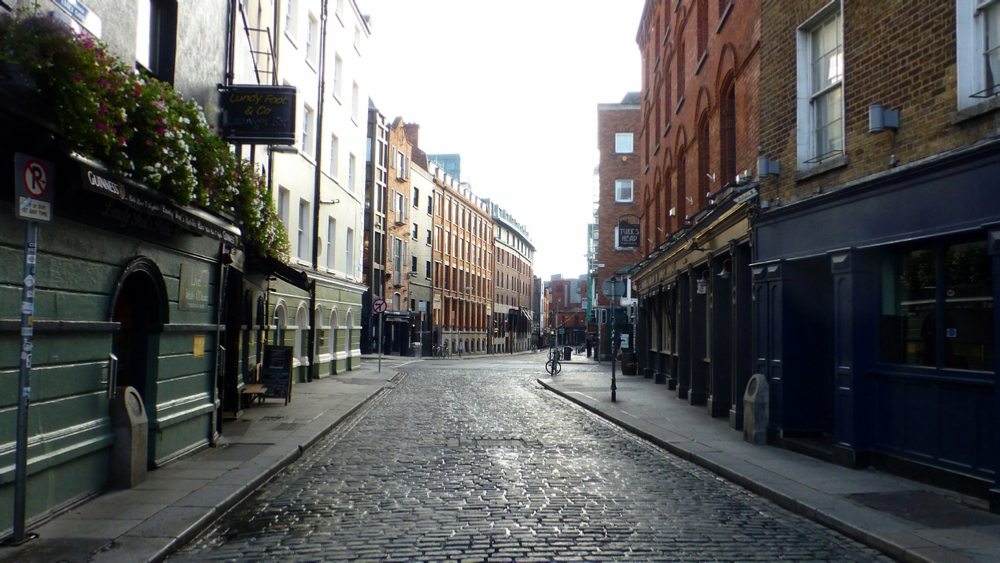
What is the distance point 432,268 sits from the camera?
205 ft

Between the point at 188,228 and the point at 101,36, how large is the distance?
2.23 meters

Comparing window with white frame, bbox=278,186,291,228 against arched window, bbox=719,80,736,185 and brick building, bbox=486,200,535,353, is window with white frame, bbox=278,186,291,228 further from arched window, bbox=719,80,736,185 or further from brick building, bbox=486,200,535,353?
brick building, bbox=486,200,535,353

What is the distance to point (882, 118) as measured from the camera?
923 centimetres

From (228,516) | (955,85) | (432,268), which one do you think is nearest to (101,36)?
(228,516)

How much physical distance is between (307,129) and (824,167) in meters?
16.6

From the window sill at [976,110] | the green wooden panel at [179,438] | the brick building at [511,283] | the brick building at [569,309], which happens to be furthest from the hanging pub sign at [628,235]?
the brick building at [569,309]

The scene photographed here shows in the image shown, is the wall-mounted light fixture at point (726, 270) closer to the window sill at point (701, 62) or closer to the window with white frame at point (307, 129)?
the window sill at point (701, 62)

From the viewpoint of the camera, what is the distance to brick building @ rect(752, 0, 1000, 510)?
26.5 feet

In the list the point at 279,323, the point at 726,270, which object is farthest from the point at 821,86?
the point at 279,323

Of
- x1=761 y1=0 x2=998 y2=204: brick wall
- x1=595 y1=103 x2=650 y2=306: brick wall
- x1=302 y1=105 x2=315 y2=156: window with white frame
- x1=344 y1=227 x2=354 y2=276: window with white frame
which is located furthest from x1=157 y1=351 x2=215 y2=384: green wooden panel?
x1=595 y1=103 x2=650 y2=306: brick wall

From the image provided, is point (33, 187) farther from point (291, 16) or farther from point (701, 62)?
point (291, 16)

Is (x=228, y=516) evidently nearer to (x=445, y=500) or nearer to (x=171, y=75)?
(x=445, y=500)

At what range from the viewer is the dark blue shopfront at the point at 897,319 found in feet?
26.5

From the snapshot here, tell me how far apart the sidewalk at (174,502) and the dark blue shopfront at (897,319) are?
7142mm
